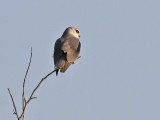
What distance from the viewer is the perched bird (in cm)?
700

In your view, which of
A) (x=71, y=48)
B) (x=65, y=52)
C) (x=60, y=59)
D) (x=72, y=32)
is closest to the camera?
(x=60, y=59)

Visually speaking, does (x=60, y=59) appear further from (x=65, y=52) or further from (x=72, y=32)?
(x=72, y=32)

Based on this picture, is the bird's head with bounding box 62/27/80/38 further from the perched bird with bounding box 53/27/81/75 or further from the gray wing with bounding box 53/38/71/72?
the gray wing with bounding box 53/38/71/72

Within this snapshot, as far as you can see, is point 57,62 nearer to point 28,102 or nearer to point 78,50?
point 78,50

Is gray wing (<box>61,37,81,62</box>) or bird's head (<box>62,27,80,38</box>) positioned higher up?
bird's head (<box>62,27,80,38</box>)

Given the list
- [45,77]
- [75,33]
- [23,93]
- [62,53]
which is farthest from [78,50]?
[23,93]

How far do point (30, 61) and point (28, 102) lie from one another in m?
0.64

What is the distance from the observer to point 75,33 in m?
8.80

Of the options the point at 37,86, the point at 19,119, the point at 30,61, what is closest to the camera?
the point at 19,119

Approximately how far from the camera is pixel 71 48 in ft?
24.5

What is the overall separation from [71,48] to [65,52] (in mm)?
224

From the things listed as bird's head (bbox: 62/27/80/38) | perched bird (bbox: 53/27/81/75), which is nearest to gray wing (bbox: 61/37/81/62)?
perched bird (bbox: 53/27/81/75)

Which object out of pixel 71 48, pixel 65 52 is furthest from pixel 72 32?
pixel 65 52

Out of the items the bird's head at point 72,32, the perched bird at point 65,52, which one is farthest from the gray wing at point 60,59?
the bird's head at point 72,32
